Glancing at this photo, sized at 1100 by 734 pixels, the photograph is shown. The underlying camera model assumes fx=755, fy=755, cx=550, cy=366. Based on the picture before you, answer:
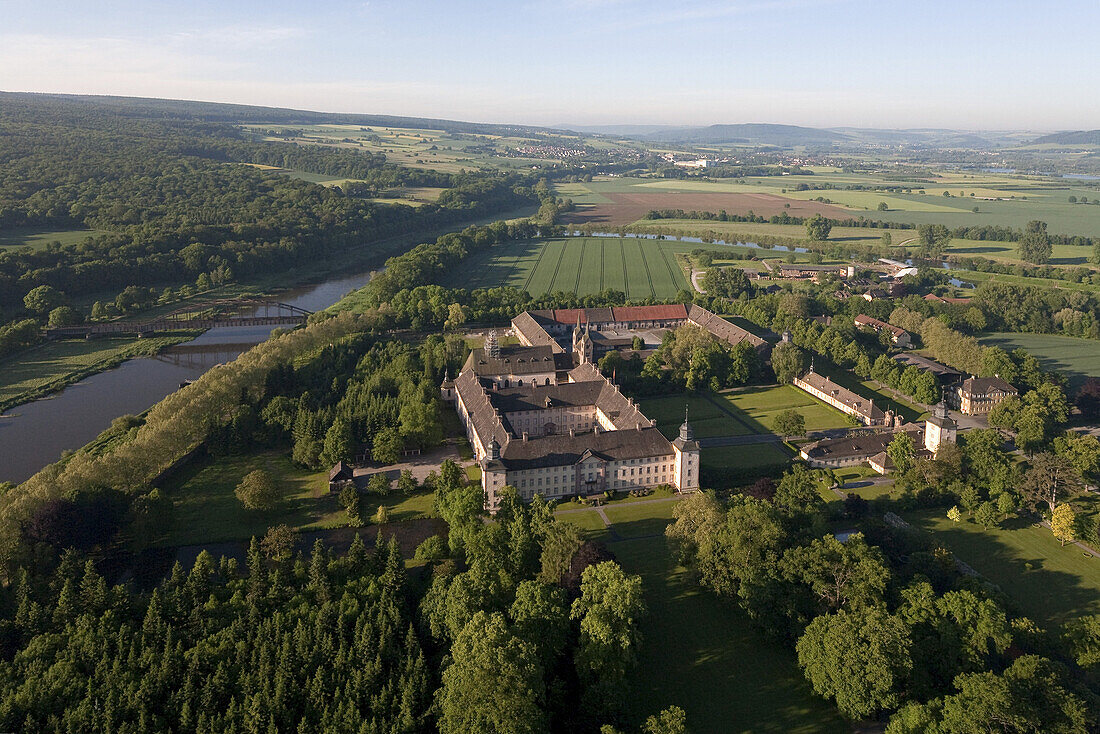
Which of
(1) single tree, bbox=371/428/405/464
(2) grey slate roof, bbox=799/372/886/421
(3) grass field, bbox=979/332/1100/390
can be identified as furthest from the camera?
(3) grass field, bbox=979/332/1100/390

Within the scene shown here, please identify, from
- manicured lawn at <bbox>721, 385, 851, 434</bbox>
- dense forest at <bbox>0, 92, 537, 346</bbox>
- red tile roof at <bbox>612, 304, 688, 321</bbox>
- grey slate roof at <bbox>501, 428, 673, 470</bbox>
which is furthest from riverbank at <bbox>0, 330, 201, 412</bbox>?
manicured lawn at <bbox>721, 385, 851, 434</bbox>

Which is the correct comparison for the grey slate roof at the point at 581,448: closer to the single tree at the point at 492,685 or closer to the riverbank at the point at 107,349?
the single tree at the point at 492,685

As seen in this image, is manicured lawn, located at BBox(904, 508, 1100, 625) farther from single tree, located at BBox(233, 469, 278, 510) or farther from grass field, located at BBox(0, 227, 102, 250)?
grass field, located at BBox(0, 227, 102, 250)

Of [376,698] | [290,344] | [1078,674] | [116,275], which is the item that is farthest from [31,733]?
[116,275]

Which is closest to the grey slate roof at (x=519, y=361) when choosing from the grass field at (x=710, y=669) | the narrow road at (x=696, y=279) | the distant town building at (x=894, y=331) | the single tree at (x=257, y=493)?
the single tree at (x=257, y=493)

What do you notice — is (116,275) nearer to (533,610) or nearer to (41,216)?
(41,216)

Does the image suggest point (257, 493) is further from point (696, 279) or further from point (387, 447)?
point (696, 279)
